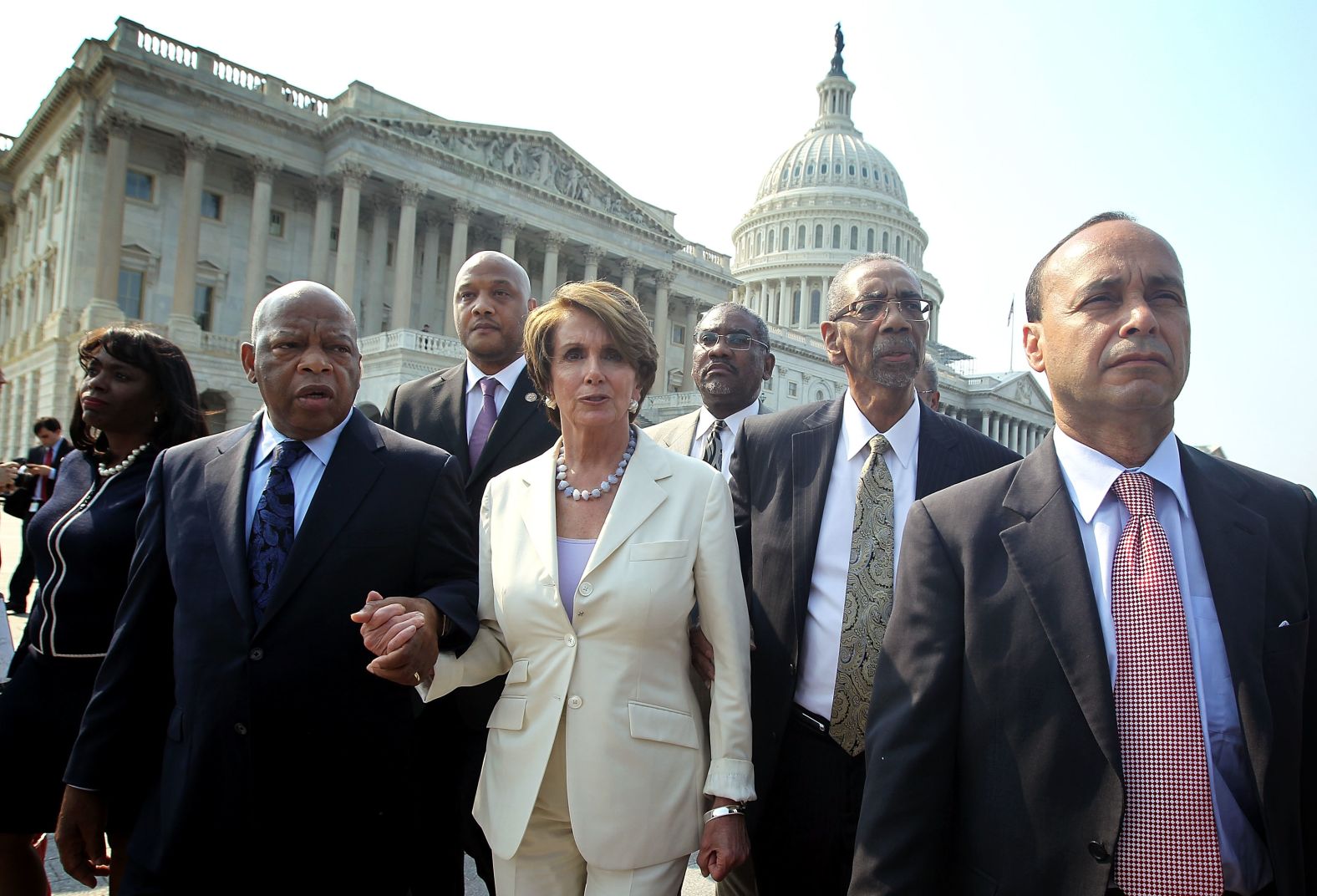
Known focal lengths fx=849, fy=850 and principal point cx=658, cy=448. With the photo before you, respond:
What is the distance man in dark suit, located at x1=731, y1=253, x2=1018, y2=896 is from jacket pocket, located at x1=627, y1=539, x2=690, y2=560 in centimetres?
60

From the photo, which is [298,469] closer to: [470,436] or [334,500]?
[334,500]

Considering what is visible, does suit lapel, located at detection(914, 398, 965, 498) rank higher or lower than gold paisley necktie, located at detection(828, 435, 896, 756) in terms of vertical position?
higher

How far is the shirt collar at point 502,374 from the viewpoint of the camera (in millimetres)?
4766

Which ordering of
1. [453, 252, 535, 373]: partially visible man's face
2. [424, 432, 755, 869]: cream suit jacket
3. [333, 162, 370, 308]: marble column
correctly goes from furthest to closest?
1. [333, 162, 370, 308]: marble column
2. [453, 252, 535, 373]: partially visible man's face
3. [424, 432, 755, 869]: cream suit jacket

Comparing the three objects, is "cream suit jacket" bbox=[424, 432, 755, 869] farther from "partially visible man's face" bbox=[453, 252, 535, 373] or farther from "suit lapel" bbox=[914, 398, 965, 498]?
"partially visible man's face" bbox=[453, 252, 535, 373]

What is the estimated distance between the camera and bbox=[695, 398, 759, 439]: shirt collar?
5.73 m

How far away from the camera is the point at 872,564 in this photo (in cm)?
304

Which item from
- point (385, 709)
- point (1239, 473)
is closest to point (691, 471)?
point (385, 709)

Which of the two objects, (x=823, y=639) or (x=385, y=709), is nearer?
(x=385, y=709)

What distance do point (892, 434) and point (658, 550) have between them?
3.87ft

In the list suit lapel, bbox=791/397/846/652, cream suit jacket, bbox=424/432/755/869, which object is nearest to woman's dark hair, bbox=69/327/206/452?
cream suit jacket, bbox=424/432/755/869

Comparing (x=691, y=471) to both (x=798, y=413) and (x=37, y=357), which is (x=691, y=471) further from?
(x=37, y=357)

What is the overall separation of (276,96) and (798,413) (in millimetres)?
36453

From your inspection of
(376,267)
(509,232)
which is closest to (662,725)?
(376,267)
